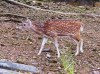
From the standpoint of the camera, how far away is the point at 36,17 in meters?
9.93

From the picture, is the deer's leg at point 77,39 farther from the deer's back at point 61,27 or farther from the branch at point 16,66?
the branch at point 16,66

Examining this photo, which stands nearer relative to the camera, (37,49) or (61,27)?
(61,27)

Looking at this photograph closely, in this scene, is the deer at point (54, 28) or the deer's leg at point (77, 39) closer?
the deer at point (54, 28)

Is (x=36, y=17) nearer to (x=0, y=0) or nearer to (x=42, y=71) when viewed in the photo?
(x=0, y=0)

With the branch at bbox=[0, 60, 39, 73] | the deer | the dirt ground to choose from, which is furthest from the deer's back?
the branch at bbox=[0, 60, 39, 73]

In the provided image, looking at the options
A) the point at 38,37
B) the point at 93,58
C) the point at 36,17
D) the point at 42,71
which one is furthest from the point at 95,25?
the point at 42,71

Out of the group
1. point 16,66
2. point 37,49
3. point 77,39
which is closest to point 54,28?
point 77,39

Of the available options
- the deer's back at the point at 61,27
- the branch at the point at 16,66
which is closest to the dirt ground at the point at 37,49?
the branch at the point at 16,66

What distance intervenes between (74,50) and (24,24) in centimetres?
112

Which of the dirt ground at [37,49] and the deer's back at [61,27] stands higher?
the deer's back at [61,27]

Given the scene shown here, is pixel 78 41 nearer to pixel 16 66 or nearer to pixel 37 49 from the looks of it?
pixel 37 49

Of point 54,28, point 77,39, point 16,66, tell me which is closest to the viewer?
point 16,66

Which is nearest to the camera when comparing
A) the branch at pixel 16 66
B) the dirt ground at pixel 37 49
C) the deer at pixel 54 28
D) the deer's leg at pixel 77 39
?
the branch at pixel 16 66

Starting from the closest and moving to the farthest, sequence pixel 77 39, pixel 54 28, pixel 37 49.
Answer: pixel 54 28 → pixel 77 39 → pixel 37 49
